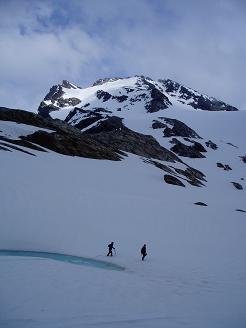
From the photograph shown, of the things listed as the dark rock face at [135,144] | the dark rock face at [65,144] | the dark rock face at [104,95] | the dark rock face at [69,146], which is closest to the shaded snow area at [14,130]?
the dark rock face at [65,144]

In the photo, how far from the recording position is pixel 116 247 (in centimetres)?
2550

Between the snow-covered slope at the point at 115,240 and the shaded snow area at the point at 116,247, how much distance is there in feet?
0.22

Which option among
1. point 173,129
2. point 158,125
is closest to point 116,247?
point 173,129

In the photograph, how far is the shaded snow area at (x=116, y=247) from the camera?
1262 centimetres

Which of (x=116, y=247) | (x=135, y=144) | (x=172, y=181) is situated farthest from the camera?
(x=135, y=144)

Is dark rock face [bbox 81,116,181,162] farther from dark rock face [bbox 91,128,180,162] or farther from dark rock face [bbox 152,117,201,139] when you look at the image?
dark rock face [bbox 152,117,201,139]

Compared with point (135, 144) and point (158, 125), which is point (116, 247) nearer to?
point (135, 144)

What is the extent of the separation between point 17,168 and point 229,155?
75.4 m

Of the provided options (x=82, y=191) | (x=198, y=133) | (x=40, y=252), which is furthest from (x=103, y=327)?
(x=198, y=133)

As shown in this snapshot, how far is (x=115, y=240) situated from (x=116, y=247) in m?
1.23

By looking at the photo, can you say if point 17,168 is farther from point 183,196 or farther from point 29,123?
point 29,123

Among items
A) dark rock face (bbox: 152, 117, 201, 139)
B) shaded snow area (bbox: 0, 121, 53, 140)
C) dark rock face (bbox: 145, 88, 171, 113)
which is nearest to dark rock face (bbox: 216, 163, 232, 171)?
dark rock face (bbox: 152, 117, 201, 139)

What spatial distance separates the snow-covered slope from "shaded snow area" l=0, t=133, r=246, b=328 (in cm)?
7

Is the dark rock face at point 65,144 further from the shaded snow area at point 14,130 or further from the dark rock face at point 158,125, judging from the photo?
the dark rock face at point 158,125
